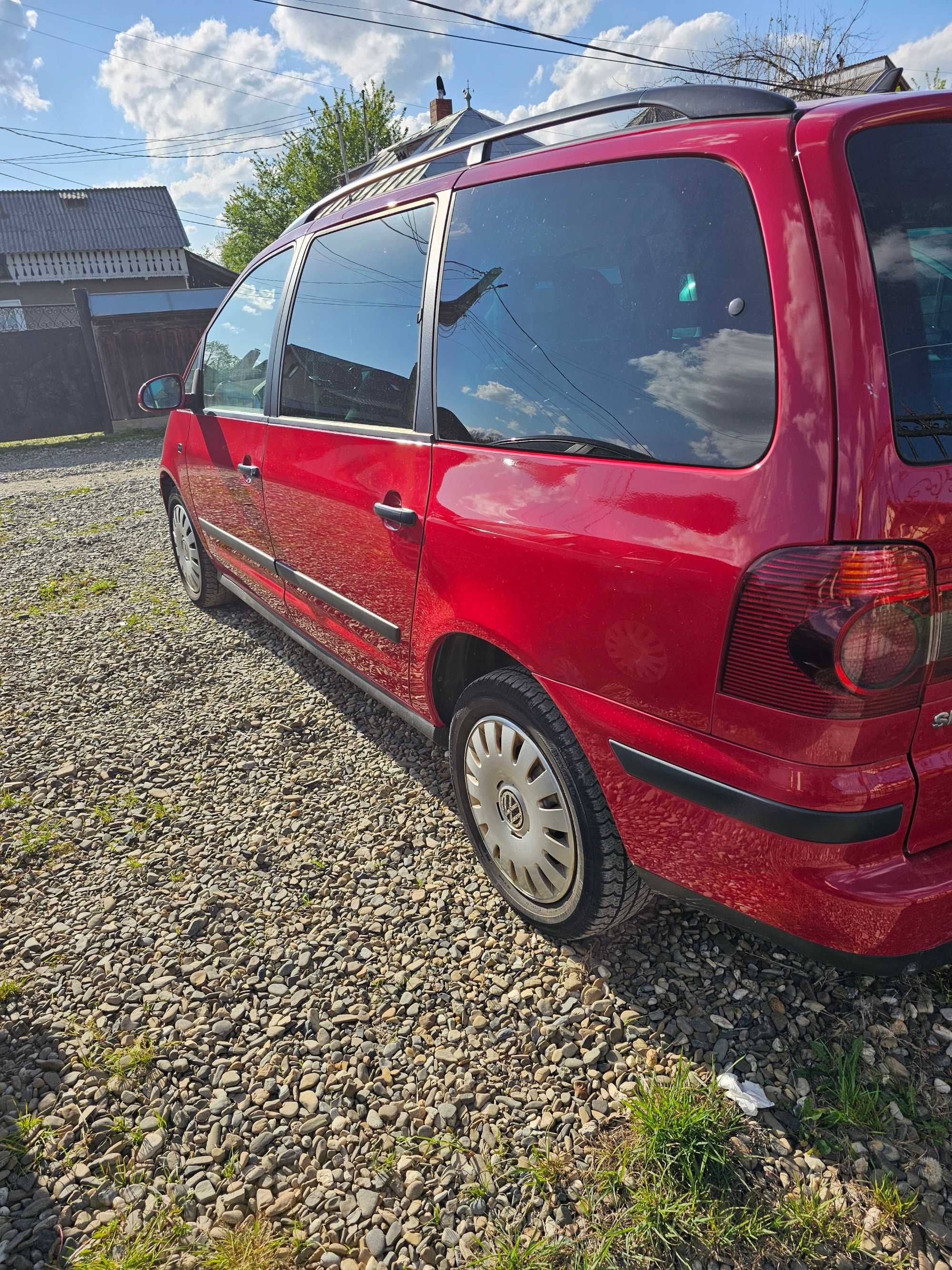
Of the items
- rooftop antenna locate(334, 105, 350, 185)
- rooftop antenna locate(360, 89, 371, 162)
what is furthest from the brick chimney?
rooftop antenna locate(360, 89, 371, 162)

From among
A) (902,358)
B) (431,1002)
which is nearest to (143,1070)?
(431,1002)

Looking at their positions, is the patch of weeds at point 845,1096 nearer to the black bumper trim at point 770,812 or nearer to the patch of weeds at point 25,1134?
the black bumper trim at point 770,812

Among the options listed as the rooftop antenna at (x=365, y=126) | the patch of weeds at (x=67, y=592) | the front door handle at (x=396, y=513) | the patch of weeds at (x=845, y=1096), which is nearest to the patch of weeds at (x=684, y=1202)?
the patch of weeds at (x=845, y=1096)

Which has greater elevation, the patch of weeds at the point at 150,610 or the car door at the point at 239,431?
the car door at the point at 239,431

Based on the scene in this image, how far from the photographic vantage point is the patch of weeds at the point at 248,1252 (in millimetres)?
1567

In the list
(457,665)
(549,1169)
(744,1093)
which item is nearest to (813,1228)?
(744,1093)

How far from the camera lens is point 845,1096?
5.75 ft

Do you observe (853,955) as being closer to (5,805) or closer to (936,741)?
(936,741)

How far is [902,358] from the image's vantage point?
1380 mm

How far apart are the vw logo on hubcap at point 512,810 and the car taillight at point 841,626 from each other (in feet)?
3.15

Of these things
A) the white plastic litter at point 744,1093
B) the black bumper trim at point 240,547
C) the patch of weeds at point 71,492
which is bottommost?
the white plastic litter at point 744,1093

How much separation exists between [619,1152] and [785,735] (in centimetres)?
102

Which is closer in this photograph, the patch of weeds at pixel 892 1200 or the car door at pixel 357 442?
the patch of weeds at pixel 892 1200

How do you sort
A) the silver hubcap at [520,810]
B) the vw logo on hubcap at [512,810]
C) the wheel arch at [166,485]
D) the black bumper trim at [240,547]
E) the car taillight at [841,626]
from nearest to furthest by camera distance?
the car taillight at [841,626] → the silver hubcap at [520,810] → the vw logo on hubcap at [512,810] → the black bumper trim at [240,547] → the wheel arch at [166,485]
